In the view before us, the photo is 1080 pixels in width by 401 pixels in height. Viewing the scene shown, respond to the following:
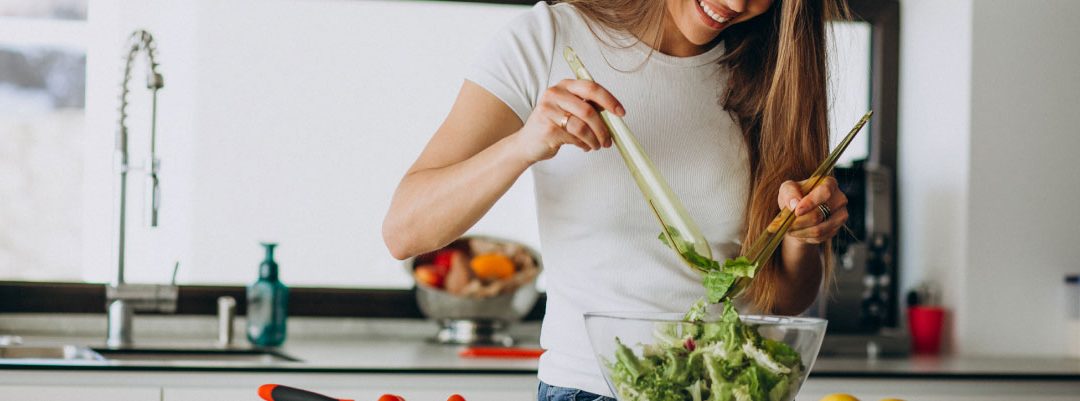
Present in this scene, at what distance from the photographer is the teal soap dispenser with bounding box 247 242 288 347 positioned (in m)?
2.52

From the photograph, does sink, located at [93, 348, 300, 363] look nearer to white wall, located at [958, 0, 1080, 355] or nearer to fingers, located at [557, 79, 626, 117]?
fingers, located at [557, 79, 626, 117]

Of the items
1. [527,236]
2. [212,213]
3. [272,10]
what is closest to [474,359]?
[527,236]

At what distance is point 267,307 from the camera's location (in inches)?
99.3

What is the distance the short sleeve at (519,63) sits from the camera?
127cm

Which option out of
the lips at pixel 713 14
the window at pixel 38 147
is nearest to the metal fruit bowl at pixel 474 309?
the window at pixel 38 147

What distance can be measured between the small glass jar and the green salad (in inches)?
85.3

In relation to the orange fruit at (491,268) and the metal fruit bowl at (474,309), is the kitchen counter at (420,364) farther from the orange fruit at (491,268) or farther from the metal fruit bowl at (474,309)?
the orange fruit at (491,268)

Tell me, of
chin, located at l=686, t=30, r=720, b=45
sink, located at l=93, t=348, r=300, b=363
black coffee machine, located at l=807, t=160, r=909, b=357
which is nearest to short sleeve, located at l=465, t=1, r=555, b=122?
chin, located at l=686, t=30, r=720, b=45

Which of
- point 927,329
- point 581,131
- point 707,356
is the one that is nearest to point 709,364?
point 707,356

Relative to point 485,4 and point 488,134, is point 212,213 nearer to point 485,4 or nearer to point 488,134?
point 485,4

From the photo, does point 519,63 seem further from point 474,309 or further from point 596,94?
point 474,309

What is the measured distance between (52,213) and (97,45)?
0.42 m

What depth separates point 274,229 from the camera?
282 centimetres

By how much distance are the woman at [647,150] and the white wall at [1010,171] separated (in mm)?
1545
